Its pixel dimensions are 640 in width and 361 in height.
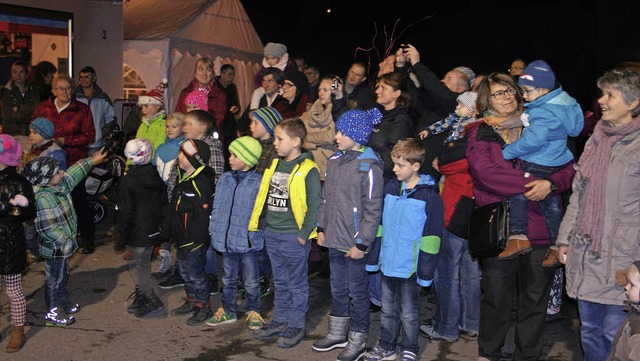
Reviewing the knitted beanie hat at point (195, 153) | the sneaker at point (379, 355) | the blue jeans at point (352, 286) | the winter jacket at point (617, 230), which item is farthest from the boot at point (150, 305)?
the winter jacket at point (617, 230)

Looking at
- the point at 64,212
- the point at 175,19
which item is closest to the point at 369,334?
the point at 64,212

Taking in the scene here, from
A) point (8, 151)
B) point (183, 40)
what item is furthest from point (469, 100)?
point (183, 40)

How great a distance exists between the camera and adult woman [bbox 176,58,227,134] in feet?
30.4

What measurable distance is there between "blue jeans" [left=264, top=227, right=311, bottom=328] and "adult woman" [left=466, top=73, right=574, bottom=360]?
61.1 inches

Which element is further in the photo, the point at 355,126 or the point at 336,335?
the point at 336,335

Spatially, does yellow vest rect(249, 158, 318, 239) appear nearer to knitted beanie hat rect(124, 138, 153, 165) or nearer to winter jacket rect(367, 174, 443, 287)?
winter jacket rect(367, 174, 443, 287)

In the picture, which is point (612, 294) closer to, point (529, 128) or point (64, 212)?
point (529, 128)

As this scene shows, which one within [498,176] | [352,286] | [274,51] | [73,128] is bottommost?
[352,286]

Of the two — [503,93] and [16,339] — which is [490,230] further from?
[16,339]

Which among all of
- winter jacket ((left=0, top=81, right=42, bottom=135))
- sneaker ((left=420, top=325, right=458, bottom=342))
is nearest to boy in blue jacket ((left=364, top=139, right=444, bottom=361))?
sneaker ((left=420, top=325, right=458, bottom=342))

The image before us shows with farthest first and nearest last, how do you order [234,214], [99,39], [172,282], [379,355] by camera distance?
[99,39]
[172,282]
[234,214]
[379,355]

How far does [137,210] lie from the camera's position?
6543mm

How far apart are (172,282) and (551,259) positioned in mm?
4073

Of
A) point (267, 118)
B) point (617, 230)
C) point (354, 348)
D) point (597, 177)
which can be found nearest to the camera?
point (617, 230)
